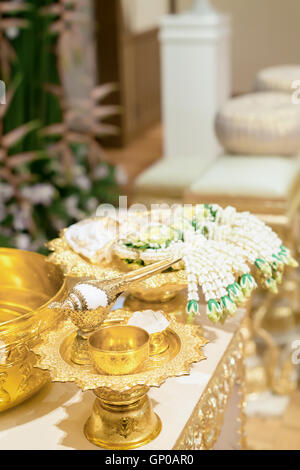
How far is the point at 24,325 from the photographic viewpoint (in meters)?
0.87

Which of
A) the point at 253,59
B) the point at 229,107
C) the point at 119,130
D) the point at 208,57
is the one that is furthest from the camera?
the point at 253,59

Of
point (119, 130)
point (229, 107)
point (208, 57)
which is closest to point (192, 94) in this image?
point (208, 57)

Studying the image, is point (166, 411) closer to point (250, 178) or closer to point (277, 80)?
point (250, 178)

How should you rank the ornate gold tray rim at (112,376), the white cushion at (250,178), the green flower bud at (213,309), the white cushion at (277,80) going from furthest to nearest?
1. the white cushion at (277,80)
2. the white cushion at (250,178)
3. the green flower bud at (213,309)
4. the ornate gold tray rim at (112,376)

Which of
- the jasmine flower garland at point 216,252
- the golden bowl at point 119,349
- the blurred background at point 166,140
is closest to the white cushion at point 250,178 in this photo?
the blurred background at point 166,140

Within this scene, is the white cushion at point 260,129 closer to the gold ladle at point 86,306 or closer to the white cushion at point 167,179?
the white cushion at point 167,179

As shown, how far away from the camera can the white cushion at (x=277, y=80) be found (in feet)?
10.4

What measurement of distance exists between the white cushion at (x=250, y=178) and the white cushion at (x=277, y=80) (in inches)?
33.6

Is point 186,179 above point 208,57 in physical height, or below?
below

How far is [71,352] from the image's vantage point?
889 mm

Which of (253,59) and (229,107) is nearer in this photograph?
(229,107)

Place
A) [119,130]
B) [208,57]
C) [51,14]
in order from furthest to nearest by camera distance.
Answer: [119,130], [208,57], [51,14]
